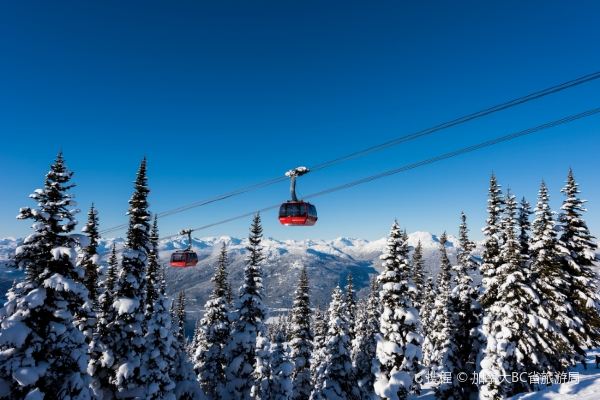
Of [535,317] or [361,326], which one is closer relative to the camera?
[535,317]

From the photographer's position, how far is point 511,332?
96.1 feet

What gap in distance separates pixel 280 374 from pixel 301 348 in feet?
13.6

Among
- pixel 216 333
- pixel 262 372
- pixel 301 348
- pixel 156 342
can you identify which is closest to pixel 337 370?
pixel 301 348

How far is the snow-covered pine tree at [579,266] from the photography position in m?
33.4

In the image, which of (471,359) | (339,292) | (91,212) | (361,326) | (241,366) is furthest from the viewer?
(361,326)

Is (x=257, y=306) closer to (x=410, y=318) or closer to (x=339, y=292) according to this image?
(x=339, y=292)

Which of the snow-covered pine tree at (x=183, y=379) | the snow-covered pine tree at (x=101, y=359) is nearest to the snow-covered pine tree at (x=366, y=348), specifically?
the snow-covered pine tree at (x=183, y=379)

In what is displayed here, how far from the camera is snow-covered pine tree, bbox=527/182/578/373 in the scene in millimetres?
30219

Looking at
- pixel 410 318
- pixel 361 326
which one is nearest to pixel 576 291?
pixel 410 318

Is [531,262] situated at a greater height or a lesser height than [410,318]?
greater

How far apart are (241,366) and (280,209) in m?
16.6

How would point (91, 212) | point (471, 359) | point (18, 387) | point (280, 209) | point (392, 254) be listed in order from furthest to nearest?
point (471, 359), point (392, 254), point (91, 212), point (280, 209), point (18, 387)

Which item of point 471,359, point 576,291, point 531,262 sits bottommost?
point 471,359

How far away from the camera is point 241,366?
32.4 metres
